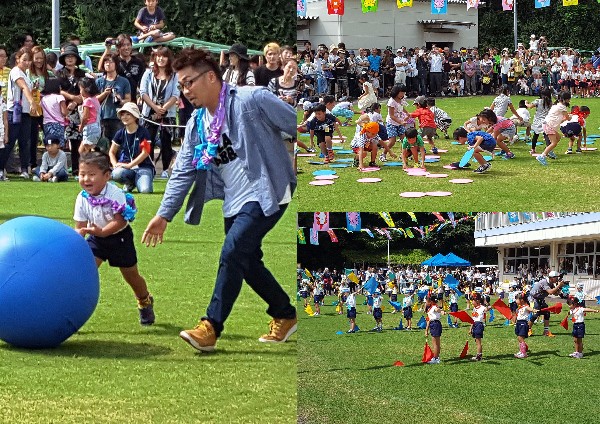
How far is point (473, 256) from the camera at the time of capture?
545 centimetres

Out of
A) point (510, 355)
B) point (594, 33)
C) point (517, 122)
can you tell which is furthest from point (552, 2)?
point (510, 355)

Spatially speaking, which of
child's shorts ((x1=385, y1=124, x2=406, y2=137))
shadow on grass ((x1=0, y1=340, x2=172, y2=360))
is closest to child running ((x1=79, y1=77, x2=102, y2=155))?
child's shorts ((x1=385, y1=124, x2=406, y2=137))

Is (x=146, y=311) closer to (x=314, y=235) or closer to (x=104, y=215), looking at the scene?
(x=104, y=215)

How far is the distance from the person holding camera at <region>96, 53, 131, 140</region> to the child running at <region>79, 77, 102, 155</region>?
106 mm

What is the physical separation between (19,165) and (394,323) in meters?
7.22

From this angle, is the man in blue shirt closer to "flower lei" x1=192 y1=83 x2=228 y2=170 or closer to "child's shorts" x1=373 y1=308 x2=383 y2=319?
"flower lei" x1=192 y1=83 x2=228 y2=170

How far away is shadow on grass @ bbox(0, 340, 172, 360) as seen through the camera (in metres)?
4.87

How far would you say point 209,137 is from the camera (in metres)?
4.45

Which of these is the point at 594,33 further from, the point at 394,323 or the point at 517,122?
the point at 394,323

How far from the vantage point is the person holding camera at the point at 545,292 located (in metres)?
6.26

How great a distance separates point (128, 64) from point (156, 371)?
24.5 feet

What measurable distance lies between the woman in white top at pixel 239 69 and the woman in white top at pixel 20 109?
4073 millimetres

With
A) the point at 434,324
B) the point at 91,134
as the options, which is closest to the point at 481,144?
the point at 434,324

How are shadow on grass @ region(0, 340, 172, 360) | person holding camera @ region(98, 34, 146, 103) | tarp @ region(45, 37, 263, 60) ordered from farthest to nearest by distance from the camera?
1. tarp @ region(45, 37, 263, 60)
2. person holding camera @ region(98, 34, 146, 103)
3. shadow on grass @ region(0, 340, 172, 360)
